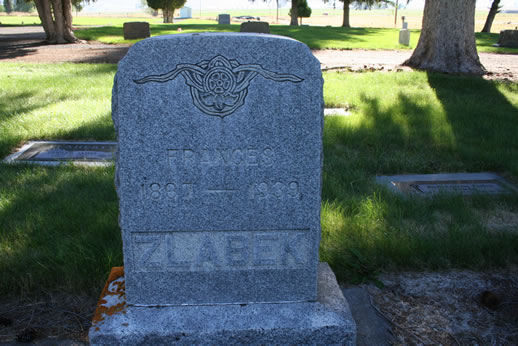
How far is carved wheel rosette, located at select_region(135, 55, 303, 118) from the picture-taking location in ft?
6.26

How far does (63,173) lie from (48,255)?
1606 mm

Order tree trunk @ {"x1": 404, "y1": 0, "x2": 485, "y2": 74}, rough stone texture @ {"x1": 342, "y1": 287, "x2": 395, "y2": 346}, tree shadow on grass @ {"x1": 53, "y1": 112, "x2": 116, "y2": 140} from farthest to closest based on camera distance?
tree trunk @ {"x1": 404, "y1": 0, "x2": 485, "y2": 74} → tree shadow on grass @ {"x1": 53, "y1": 112, "x2": 116, "y2": 140} → rough stone texture @ {"x1": 342, "y1": 287, "x2": 395, "y2": 346}

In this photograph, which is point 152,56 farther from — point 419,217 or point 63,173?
point 63,173

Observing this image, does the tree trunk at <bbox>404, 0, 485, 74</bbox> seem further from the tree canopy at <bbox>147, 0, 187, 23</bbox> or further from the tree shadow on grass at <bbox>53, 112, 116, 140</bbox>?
the tree canopy at <bbox>147, 0, 187, 23</bbox>

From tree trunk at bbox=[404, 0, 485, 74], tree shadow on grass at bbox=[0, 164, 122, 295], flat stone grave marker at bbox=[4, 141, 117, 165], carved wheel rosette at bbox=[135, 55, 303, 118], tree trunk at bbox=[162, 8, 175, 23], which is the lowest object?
tree shadow on grass at bbox=[0, 164, 122, 295]

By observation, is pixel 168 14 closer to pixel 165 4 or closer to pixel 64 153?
pixel 165 4

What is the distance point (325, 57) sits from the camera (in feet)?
44.8

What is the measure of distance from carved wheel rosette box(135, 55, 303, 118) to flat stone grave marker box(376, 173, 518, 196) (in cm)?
261

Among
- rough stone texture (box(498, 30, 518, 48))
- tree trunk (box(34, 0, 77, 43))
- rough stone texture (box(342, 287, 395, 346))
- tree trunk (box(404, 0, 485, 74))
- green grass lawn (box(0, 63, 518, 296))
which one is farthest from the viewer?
rough stone texture (box(498, 30, 518, 48))

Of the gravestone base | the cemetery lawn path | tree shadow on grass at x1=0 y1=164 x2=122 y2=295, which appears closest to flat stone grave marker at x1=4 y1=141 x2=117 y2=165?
tree shadow on grass at x1=0 y1=164 x2=122 y2=295

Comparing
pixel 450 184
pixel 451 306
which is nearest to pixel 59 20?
pixel 450 184

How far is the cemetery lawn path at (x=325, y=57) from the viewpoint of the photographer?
36.5ft

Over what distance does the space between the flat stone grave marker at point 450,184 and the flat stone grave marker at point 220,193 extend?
2270 mm

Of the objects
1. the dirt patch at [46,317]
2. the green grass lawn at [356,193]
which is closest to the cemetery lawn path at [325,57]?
the green grass lawn at [356,193]
